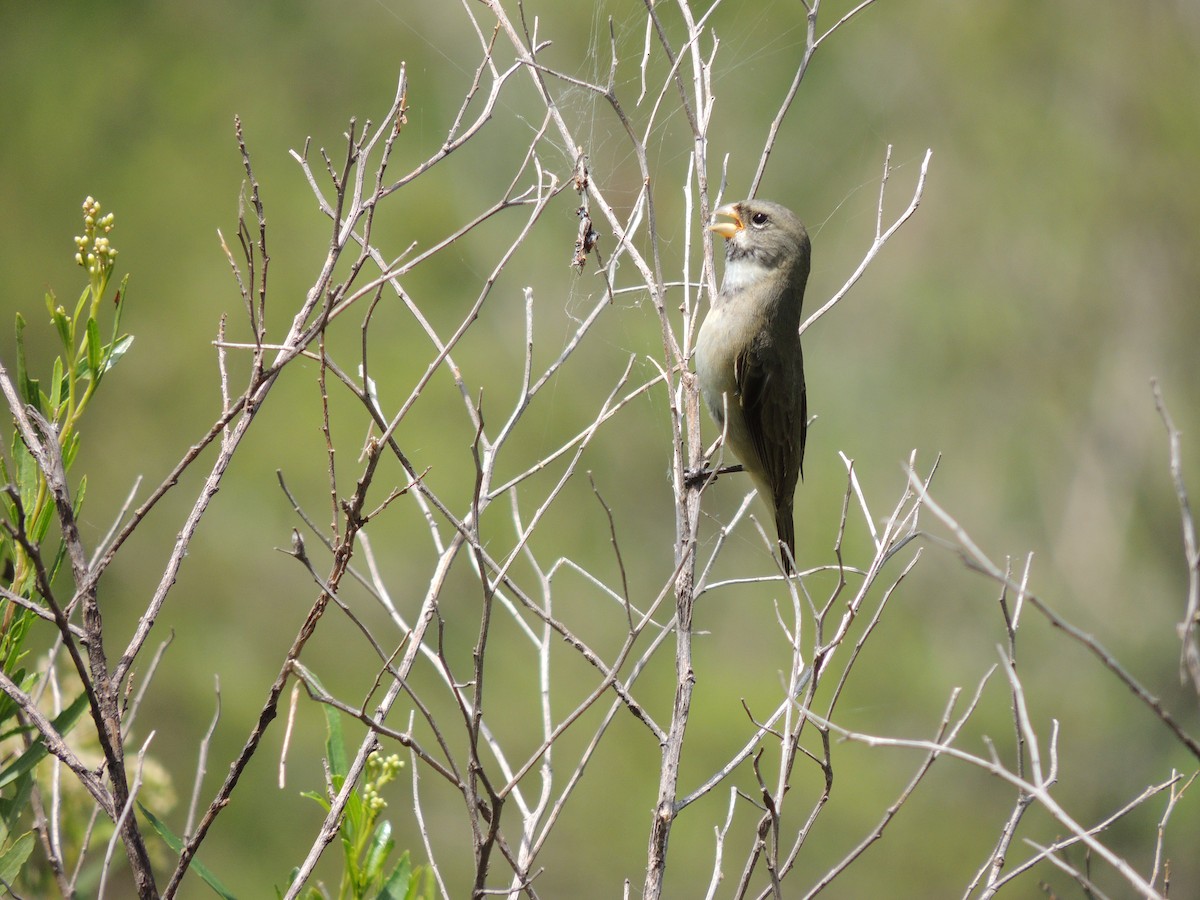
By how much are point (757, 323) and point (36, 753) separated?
9.97ft

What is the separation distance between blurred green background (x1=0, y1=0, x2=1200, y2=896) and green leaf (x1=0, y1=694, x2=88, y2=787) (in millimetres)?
7033

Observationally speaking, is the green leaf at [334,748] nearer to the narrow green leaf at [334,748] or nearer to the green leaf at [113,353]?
the narrow green leaf at [334,748]

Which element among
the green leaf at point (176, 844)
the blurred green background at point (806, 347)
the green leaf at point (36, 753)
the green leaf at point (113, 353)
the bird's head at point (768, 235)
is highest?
the green leaf at point (113, 353)

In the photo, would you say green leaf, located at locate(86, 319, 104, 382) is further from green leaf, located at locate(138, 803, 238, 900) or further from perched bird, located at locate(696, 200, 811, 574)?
perched bird, located at locate(696, 200, 811, 574)

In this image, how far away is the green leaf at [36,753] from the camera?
181 centimetres

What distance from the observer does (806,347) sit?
10.2m

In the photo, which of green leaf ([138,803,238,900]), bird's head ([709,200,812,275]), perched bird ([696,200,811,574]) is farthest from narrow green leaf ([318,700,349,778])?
bird's head ([709,200,812,275])

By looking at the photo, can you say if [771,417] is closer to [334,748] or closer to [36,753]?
[334,748]

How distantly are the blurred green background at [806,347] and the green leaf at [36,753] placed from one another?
7.03 meters

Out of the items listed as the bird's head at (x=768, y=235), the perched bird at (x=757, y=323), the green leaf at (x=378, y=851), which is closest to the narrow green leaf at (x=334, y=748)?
the green leaf at (x=378, y=851)

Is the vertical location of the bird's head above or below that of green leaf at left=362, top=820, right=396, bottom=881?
above

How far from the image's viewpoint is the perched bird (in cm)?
430

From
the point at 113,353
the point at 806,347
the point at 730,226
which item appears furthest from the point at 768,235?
the point at 806,347

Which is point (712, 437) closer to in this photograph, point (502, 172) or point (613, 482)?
point (613, 482)
